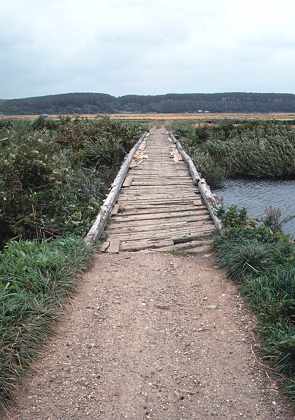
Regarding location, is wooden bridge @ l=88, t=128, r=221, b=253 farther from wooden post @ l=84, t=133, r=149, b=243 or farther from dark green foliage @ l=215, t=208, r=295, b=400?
dark green foliage @ l=215, t=208, r=295, b=400

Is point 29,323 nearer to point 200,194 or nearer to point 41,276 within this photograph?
point 41,276

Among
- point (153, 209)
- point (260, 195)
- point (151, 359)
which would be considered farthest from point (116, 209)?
point (260, 195)

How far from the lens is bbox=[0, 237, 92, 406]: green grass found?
3277 mm

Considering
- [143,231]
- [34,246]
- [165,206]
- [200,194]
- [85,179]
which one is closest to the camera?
[34,246]

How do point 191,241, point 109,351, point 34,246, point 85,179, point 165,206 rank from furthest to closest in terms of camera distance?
1. point 85,179
2. point 165,206
3. point 191,241
4. point 34,246
5. point 109,351

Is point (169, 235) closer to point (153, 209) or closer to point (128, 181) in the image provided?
point (153, 209)

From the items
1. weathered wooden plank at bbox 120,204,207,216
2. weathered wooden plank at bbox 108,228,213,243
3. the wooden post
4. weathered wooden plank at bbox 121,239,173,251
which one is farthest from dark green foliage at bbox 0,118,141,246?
weathered wooden plank at bbox 121,239,173,251

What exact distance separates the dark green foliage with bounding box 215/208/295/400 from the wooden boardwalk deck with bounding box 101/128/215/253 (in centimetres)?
70

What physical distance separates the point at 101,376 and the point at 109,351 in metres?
0.33

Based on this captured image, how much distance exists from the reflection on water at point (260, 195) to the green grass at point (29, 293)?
5.98m

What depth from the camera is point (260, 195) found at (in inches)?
558

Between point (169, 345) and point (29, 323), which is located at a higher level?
point (29, 323)

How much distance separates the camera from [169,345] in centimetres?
370

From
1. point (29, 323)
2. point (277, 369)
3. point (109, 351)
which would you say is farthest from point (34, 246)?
point (277, 369)
